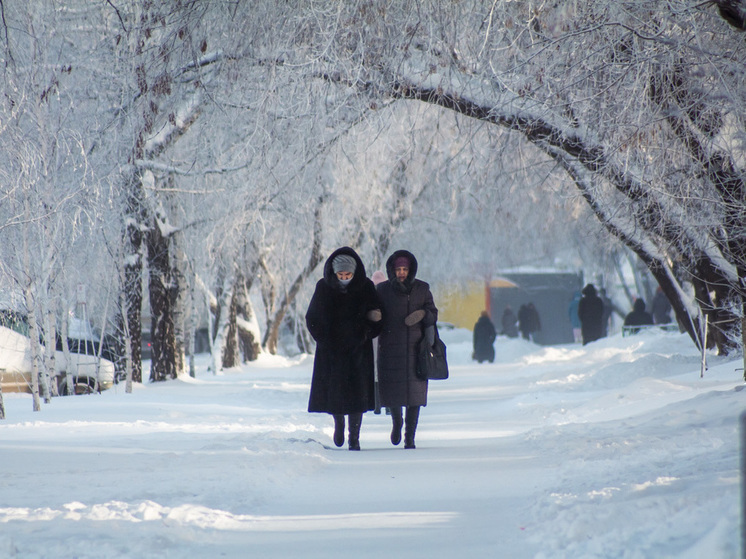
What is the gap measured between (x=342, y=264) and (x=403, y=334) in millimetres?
903

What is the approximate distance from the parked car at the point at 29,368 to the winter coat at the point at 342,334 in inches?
264

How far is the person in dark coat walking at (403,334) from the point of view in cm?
926

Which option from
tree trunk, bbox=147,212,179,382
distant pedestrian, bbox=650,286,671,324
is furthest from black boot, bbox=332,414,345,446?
distant pedestrian, bbox=650,286,671,324

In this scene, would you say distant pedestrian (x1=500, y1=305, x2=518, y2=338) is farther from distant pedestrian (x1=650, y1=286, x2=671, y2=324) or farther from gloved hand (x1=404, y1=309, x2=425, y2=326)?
gloved hand (x1=404, y1=309, x2=425, y2=326)

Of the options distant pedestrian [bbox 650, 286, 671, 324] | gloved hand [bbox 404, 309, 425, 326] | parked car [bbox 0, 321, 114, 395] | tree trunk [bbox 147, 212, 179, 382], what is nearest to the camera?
gloved hand [bbox 404, 309, 425, 326]

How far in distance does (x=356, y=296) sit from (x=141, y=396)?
25.0ft

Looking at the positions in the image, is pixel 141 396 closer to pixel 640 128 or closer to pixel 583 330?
pixel 640 128

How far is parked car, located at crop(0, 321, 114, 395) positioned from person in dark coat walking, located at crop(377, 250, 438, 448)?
6.95 meters

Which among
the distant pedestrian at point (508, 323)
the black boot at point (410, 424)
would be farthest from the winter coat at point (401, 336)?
the distant pedestrian at point (508, 323)

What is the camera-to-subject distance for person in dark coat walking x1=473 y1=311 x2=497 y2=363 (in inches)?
1203

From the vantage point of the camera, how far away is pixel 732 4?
7301 mm

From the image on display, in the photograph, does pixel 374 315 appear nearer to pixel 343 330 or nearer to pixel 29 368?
pixel 343 330

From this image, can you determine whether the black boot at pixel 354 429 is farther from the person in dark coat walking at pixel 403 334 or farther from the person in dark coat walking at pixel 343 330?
the person in dark coat walking at pixel 403 334

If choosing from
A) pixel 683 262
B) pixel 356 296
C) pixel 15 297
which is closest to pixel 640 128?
pixel 356 296
